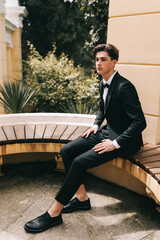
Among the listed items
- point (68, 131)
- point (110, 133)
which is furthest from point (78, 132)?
point (110, 133)

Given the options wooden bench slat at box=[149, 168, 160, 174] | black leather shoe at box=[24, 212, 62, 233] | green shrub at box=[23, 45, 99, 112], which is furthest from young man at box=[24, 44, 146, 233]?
green shrub at box=[23, 45, 99, 112]

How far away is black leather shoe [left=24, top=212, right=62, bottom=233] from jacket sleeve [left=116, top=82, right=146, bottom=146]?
1004 mm

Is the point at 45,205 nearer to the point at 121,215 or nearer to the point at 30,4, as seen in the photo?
the point at 121,215

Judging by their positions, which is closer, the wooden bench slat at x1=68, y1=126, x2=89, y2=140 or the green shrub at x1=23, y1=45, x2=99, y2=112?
the wooden bench slat at x1=68, y1=126, x2=89, y2=140

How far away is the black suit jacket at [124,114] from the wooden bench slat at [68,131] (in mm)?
722

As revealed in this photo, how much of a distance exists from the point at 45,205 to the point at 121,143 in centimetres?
122

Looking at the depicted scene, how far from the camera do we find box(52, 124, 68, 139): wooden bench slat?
284cm

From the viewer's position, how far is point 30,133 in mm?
2924

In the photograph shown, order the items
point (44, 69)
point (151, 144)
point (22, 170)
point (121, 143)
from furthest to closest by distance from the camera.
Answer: point (44, 69) < point (22, 170) < point (151, 144) < point (121, 143)

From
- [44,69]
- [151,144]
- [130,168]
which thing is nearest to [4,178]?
[130,168]

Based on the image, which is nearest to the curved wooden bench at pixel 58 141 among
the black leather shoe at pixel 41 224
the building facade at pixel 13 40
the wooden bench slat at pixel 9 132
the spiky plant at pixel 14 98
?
the wooden bench slat at pixel 9 132

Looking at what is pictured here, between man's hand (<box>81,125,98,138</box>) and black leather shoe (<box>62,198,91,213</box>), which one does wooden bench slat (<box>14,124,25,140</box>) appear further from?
black leather shoe (<box>62,198,91,213</box>)

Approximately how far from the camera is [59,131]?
9.92 feet

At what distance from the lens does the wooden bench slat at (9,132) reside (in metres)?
2.77
